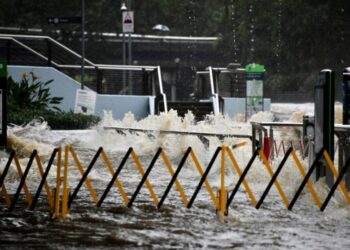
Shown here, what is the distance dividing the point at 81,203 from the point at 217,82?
2249cm

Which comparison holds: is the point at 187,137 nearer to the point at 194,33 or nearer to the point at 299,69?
the point at 299,69

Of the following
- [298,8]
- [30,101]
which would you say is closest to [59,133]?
[30,101]

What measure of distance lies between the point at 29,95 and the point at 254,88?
275 inches

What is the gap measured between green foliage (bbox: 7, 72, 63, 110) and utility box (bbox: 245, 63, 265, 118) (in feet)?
19.9

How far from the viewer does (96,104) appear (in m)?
35.7

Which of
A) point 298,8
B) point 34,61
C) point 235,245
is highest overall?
point 298,8

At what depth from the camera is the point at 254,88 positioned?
32.9 metres

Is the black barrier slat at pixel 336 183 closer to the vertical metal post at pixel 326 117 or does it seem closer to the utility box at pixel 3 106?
the vertical metal post at pixel 326 117

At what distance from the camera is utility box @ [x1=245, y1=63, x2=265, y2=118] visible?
106 ft

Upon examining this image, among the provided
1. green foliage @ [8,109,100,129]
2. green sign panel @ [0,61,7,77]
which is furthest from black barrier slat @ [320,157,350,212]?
green foliage @ [8,109,100,129]

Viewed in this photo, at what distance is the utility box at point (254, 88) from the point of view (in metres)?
32.3

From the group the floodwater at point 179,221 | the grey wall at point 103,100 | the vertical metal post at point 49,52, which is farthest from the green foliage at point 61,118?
the floodwater at point 179,221

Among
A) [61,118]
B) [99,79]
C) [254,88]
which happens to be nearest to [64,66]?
[99,79]

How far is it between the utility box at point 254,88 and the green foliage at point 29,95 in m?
6.08
